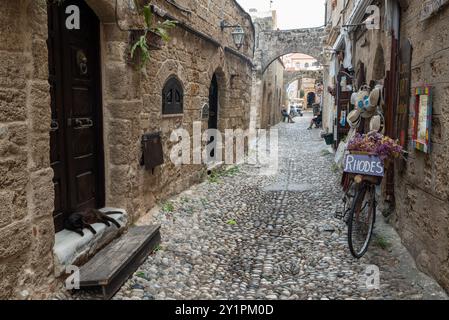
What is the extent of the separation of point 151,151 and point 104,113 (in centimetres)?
85

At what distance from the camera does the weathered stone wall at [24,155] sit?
2.32m

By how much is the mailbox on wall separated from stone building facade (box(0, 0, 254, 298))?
8cm

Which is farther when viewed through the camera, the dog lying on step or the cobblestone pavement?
the dog lying on step

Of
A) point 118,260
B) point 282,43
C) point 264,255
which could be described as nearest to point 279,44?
point 282,43

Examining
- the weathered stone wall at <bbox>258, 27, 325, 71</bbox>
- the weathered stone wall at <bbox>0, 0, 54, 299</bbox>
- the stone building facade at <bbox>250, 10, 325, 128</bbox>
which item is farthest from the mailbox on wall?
the weathered stone wall at <bbox>258, 27, 325, 71</bbox>

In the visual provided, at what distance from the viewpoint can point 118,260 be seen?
10.2 ft

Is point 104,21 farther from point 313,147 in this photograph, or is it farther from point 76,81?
point 313,147

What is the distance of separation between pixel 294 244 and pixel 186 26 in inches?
134

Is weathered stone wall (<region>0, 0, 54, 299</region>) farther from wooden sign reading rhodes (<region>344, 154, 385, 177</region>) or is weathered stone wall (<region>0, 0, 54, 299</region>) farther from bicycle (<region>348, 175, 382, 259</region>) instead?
wooden sign reading rhodes (<region>344, 154, 385, 177</region>)

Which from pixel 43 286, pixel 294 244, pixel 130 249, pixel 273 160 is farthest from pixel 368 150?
pixel 273 160

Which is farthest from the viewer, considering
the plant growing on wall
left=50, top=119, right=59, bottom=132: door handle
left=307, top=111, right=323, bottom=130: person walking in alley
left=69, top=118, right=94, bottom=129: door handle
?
left=307, top=111, right=323, bottom=130: person walking in alley

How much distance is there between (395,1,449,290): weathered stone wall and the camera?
300 cm

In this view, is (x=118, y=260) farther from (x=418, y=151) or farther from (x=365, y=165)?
(x=418, y=151)

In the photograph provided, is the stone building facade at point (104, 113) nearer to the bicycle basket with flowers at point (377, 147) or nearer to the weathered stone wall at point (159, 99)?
the weathered stone wall at point (159, 99)
